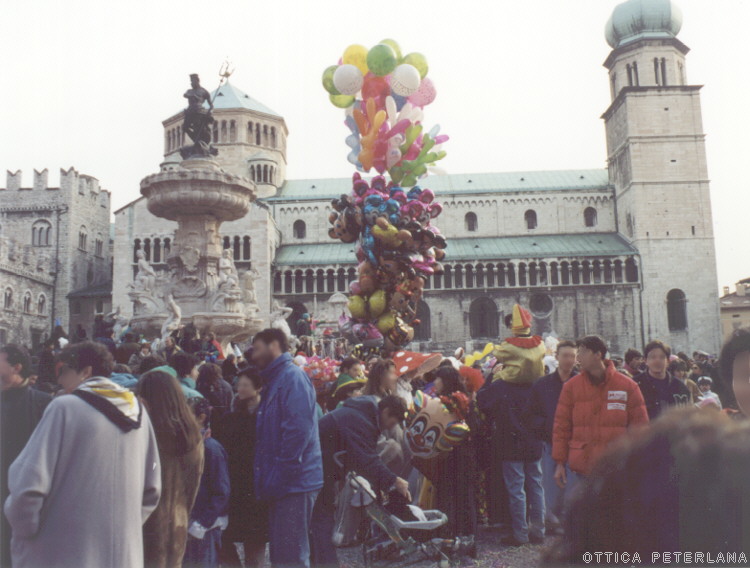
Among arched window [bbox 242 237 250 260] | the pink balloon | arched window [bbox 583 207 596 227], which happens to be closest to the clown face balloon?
the pink balloon

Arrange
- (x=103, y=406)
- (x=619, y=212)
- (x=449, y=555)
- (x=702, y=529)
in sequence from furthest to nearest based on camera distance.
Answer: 1. (x=619, y=212)
2. (x=449, y=555)
3. (x=103, y=406)
4. (x=702, y=529)

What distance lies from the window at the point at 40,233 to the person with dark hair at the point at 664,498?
49577mm

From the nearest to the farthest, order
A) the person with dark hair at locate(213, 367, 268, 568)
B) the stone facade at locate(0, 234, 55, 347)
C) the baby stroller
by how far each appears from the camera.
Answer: the person with dark hair at locate(213, 367, 268, 568) < the baby stroller < the stone facade at locate(0, 234, 55, 347)

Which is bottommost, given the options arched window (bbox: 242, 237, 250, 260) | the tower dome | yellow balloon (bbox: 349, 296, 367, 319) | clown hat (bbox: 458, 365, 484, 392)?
clown hat (bbox: 458, 365, 484, 392)

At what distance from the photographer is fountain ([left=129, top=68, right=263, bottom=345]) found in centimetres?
1213

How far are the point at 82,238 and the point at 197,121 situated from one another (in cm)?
3777

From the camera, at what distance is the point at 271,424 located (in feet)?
13.1

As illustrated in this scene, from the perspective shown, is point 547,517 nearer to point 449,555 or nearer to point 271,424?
point 449,555

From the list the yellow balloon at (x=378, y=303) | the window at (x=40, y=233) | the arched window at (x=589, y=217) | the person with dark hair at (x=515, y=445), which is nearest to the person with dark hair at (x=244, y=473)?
the person with dark hair at (x=515, y=445)

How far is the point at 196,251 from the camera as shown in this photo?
12594mm

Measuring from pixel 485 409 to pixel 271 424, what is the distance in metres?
2.77

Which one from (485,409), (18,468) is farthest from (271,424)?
(485,409)

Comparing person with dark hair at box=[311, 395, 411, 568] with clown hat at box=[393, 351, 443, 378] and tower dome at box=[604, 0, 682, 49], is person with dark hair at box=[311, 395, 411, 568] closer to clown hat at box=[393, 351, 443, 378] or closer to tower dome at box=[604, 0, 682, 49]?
clown hat at box=[393, 351, 443, 378]

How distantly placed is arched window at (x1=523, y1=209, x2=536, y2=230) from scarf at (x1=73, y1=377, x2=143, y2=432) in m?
48.3
